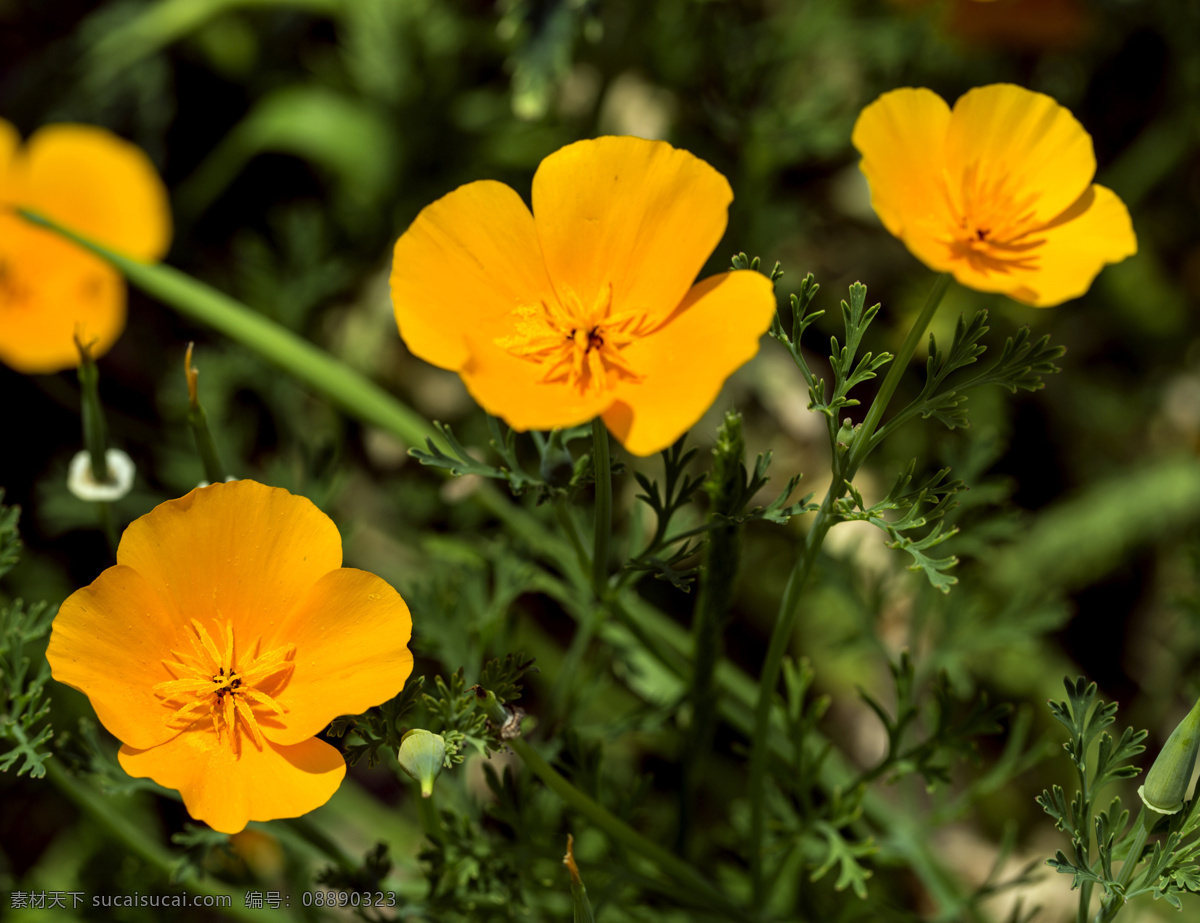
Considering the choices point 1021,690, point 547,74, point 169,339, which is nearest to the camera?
point 547,74

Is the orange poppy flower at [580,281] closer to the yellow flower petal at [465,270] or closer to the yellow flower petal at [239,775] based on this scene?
the yellow flower petal at [465,270]

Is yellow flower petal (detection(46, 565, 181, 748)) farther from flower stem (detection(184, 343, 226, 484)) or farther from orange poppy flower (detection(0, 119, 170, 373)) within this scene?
orange poppy flower (detection(0, 119, 170, 373))

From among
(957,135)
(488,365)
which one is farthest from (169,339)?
(957,135)

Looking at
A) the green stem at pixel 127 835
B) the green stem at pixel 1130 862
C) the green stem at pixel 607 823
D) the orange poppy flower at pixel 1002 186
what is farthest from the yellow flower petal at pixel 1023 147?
the green stem at pixel 127 835

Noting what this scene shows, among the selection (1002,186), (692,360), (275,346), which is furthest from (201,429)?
(1002,186)

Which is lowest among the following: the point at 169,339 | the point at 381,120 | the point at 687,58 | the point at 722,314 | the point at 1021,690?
the point at 1021,690

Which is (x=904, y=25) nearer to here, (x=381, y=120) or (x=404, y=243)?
Result: (x=381, y=120)

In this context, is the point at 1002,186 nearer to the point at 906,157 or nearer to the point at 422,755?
the point at 906,157

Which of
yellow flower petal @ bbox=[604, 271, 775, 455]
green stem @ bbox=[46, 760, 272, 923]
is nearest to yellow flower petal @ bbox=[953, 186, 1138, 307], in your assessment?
yellow flower petal @ bbox=[604, 271, 775, 455]
